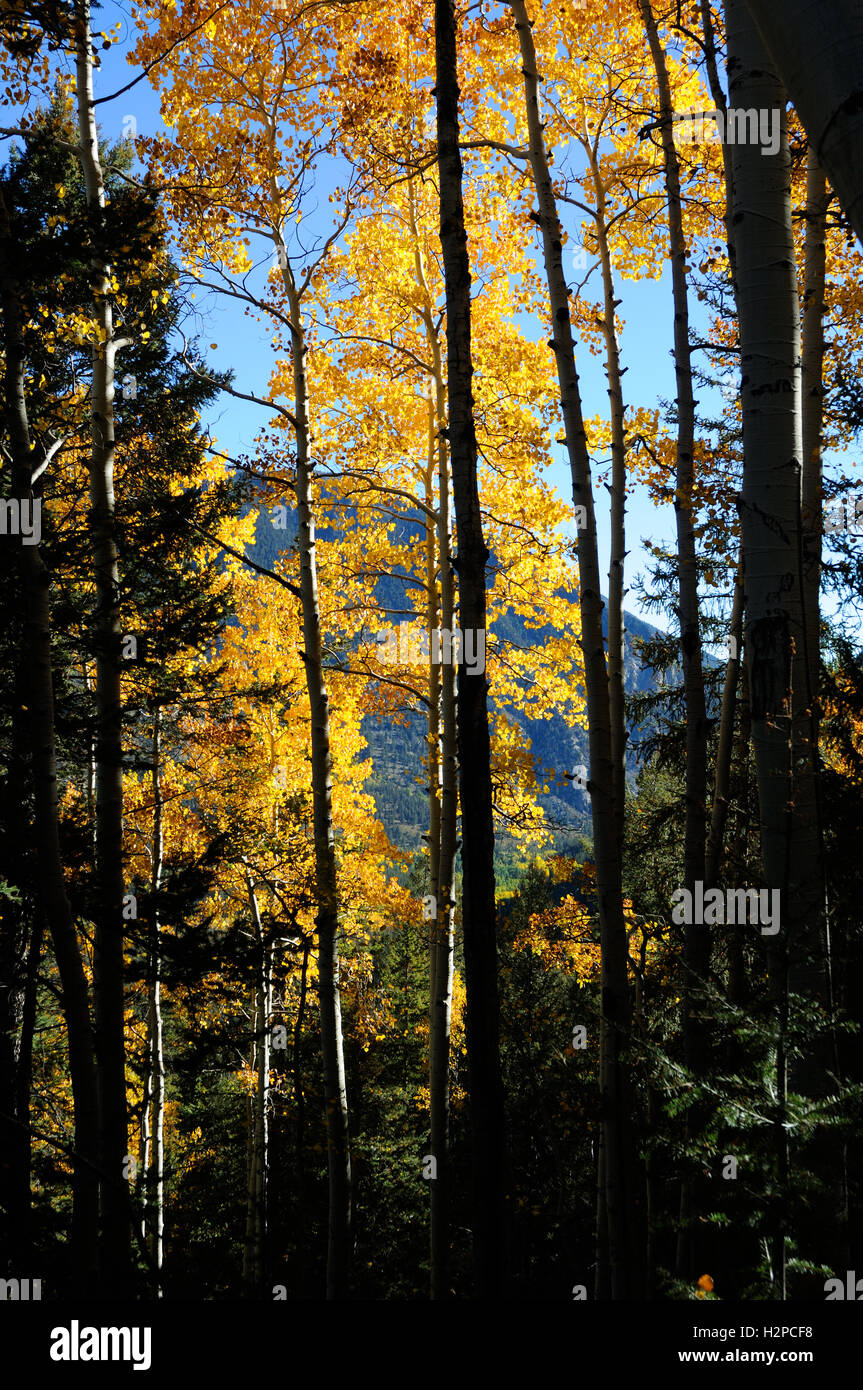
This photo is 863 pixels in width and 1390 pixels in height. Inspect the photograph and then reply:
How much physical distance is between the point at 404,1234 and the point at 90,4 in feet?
58.6

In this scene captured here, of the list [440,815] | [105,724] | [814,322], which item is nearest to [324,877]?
[440,815]

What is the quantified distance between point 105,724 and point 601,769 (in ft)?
10.5

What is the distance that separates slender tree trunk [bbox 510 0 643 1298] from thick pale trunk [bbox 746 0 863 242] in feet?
11.8

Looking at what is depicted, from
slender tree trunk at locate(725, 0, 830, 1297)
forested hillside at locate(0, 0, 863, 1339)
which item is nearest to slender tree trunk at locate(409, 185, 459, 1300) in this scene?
forested hillside at locate(0, 0, 863, 1339)

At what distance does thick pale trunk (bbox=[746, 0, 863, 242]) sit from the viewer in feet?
4.00

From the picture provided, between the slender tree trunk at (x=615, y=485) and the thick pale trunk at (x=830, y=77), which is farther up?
the slender tree trunk at (x=615, y=485)

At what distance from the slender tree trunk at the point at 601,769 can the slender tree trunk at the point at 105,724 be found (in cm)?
289

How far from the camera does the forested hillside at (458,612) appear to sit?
8.92 ft

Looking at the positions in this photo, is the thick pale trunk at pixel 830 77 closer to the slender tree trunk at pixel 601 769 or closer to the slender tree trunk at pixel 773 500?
the slender tree trunk at pixel 773 500

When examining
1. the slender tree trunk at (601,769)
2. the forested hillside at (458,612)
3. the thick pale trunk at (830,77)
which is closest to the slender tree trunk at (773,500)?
the forested hillside at (458,612)

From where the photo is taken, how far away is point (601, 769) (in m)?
4.93

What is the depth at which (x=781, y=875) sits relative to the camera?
2.61 metres
